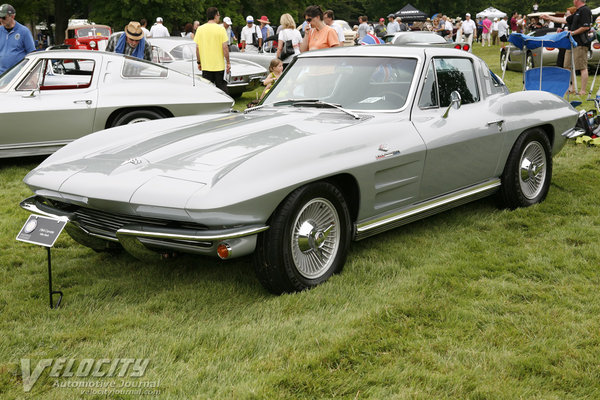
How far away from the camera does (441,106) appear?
197 inches

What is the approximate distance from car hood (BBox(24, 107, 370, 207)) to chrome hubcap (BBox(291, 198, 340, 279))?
1.38 feet

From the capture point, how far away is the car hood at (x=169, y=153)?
361 cm

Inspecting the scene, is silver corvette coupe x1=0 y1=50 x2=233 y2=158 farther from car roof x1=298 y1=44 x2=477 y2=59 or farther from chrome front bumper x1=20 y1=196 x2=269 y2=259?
chrome front bumper x1=20 y1=196 x2=269 y2=259

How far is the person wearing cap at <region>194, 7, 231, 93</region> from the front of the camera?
9.80 meters

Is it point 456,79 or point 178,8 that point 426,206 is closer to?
point 456,79

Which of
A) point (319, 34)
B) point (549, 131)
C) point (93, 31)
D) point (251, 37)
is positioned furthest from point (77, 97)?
point (93, 31)

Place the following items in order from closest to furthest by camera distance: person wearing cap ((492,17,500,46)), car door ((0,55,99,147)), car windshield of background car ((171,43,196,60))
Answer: car door ((0,55,99,147)), car windshield of background car ((171,43,196,60)), person wearing cap ((492,17,500,46))

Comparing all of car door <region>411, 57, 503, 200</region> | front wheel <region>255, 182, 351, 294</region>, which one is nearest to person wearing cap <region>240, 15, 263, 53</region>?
car door <region>411, 57, 503, 200</region>

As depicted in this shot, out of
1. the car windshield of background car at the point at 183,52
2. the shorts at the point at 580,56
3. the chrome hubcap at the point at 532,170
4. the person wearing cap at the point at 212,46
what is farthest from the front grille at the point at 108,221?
the shorts at the point at 580,56

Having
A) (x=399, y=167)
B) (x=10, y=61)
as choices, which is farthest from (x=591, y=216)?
(x=10, y=61)

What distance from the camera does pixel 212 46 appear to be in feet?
32.2

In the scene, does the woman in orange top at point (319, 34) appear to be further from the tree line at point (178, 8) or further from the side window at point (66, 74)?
the tree line at point (178, 8)

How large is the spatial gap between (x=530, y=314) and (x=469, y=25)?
89.3 feet

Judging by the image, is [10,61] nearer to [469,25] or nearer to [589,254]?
[589,254]
